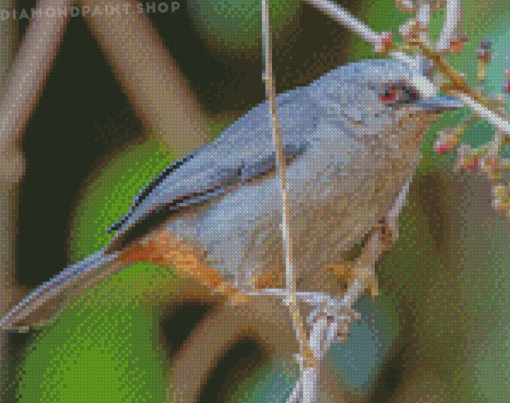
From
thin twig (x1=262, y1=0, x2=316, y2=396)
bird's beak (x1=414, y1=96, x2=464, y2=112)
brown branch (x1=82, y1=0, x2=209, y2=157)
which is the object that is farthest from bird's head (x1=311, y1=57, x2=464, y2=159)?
brown branch (x1=82, y1=0, x2=209, y2=157)

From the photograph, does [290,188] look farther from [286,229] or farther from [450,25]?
[450,25]

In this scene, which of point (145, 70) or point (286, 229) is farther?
point (145, 70)

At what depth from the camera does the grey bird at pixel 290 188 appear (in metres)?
0.85

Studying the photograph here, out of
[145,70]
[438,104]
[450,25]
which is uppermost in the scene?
[145,70]

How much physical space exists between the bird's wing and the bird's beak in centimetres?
18

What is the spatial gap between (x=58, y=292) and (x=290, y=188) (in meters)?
0.42

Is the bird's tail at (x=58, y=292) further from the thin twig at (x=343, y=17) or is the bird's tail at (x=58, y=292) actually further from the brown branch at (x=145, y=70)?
the thin twig at (x=343, y=17)

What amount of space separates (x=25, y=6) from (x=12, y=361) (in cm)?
62

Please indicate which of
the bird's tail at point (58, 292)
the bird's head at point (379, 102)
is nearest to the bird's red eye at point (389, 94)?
the bird's head at point (379, 102)

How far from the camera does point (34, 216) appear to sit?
903 millimetres

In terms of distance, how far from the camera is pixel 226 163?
0.87 metres

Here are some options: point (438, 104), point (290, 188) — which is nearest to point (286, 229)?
point (290, 188)

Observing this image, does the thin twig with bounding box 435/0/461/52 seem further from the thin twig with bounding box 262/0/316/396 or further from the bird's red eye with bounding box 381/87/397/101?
the thin twig with bounding box 262/0/316/396

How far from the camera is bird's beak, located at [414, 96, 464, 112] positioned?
0.79 meters
